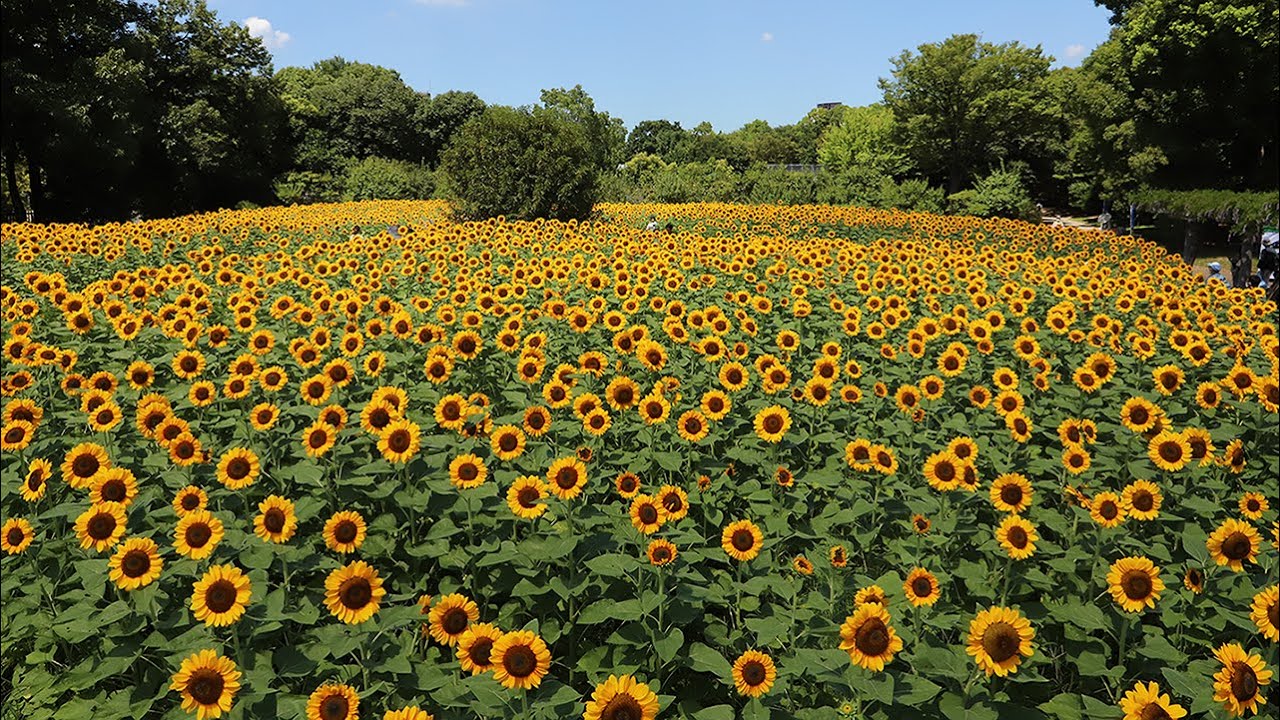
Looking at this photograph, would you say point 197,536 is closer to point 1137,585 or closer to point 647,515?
point 647,515

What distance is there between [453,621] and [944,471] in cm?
268

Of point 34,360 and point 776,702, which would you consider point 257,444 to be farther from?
point 776,702

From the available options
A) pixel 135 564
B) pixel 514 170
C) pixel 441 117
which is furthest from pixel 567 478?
pixel 441 117

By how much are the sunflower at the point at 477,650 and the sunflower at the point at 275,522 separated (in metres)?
1.25

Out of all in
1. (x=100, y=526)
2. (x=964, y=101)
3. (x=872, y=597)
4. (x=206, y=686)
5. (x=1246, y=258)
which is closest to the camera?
(x=206, y=686)

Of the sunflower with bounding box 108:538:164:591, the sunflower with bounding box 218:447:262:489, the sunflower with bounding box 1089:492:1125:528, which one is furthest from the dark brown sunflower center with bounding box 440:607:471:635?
the sunflower with bounding box 1089:492:1125:528

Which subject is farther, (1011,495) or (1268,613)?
(1011,495)

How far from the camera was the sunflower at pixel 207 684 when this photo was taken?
7.80 ft

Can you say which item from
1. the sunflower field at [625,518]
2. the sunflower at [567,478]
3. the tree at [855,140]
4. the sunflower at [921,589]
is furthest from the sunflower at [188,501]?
the tree at [855,140]

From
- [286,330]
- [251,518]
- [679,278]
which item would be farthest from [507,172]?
[251,518]

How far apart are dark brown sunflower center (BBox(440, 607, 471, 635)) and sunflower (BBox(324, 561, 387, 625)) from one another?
26 cm

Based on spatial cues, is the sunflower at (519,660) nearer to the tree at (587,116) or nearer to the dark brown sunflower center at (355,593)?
the dark brown sunflower center at (355,593)

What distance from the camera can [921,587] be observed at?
2963 mm

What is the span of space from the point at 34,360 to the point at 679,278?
19.6 ft
